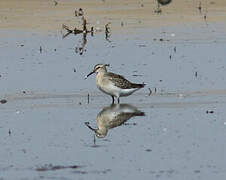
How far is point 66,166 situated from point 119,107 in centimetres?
466

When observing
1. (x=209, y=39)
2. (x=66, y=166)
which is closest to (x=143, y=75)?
(x=209, y=39)

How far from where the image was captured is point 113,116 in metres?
16.2

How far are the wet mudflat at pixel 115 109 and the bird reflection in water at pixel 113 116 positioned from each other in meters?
0.02

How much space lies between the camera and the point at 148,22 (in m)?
29.5

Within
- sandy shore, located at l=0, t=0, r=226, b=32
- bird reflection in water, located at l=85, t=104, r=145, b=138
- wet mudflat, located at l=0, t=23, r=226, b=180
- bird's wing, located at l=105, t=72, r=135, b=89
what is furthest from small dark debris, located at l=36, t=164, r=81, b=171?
sandy shore, located at l=0, t=0, r=226, b=32

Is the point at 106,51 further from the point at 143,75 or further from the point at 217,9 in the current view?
the point at 217,9

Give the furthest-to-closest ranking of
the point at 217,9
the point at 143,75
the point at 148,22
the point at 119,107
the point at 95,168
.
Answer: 1. the point at 217,9
2. the point at 148,22
3. the point at 143,75
4. the point at 119,107
5. the point at 95,168

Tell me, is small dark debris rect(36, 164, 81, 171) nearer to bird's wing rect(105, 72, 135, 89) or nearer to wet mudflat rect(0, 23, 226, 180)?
wet mudflat rect(0, 23, 226, 180)

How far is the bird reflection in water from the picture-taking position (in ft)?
49.6

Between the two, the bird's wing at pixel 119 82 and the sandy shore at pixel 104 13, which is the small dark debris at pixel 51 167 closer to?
the bird's wing at pixel 119 82

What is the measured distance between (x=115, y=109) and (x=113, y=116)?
2.33 ft

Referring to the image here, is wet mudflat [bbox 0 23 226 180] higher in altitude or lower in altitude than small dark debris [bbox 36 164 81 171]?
lower

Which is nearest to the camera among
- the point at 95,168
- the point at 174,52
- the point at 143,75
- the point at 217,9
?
the point at 95,168

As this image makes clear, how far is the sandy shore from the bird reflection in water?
1126 centimetres
